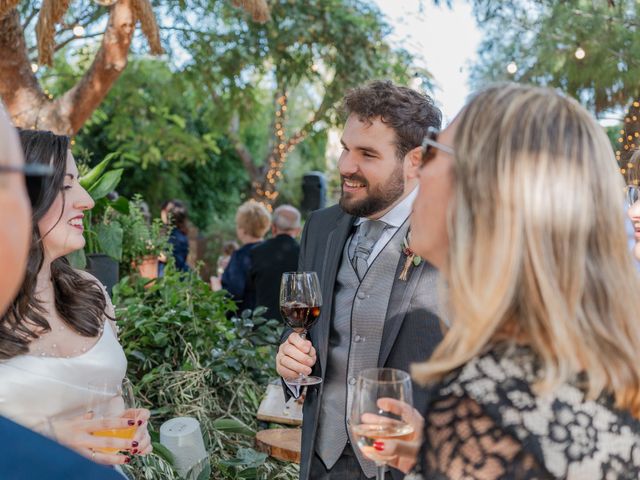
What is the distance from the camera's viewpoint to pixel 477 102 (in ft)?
3.92

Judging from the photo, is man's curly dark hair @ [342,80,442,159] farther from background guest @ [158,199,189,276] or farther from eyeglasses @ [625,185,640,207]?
background guest @ [158,199,189,276]

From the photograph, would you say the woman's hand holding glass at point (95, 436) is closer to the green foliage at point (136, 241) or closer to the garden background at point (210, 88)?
the garden background at point (210, 88)

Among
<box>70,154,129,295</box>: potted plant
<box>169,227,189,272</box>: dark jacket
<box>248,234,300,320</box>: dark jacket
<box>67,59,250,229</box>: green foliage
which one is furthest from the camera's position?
<box>67,59,250,229</box>: green foliage

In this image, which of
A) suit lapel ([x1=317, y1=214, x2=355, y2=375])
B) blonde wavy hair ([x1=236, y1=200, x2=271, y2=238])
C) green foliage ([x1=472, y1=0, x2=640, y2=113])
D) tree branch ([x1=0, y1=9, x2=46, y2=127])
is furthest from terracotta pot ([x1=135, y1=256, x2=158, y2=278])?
green foliage ([x1=472, y1=0, x2=640, y2=113])

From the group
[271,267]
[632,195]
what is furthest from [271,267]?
[632,195]

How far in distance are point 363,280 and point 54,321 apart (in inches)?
38.3

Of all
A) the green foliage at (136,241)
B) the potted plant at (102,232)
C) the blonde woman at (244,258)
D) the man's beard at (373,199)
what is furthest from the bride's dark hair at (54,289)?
the blonde woman at (244,258)

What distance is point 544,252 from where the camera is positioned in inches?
42.9

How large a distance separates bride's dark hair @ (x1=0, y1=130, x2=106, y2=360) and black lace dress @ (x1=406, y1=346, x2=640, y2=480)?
1382 mm

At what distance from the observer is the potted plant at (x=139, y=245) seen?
16.1ft

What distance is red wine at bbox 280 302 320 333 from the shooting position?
6.93 ft

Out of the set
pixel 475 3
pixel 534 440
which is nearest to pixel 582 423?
pixel 534 440

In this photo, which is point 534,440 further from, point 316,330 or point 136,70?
point 136,70

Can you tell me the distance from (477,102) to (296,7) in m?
7.95
